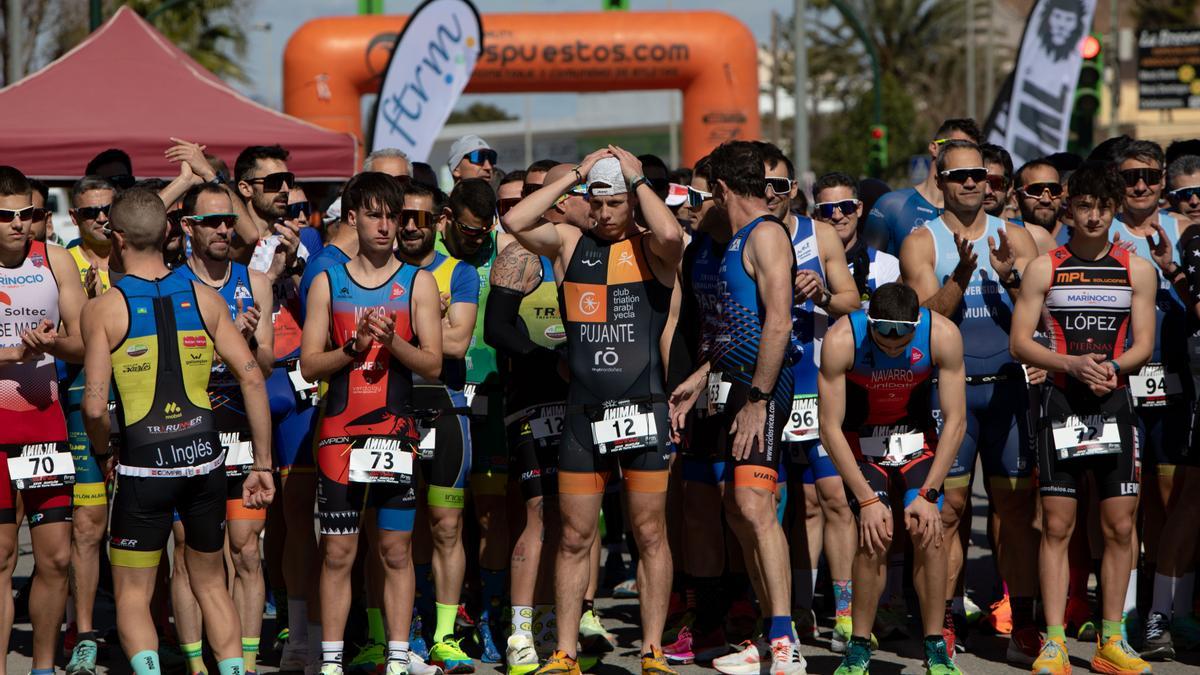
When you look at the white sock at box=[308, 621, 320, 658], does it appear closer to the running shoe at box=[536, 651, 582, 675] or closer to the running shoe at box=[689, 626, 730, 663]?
the running shoe at box=[536, 651, 582, 675]

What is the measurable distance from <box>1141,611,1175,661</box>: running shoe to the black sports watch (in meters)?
2.30

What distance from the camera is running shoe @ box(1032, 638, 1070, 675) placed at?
6.84 m

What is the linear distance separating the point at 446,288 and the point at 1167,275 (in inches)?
140

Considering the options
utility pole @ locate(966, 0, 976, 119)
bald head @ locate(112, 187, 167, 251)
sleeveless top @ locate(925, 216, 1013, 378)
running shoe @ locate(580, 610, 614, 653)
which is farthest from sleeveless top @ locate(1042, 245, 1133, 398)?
utility pole @ locate(966, 0, 976, 119)

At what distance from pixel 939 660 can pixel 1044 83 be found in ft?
28.7

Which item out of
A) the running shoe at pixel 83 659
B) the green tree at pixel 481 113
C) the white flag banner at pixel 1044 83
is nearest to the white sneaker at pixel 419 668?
the running shoe at pixel 83 659

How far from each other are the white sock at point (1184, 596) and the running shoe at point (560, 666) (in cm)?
310

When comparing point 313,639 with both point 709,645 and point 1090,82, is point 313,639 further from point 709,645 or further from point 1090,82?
point 1090,82

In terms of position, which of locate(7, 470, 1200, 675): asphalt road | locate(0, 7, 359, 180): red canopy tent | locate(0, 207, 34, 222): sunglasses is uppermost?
locate(0, 7, 359, 180): red canopy tent

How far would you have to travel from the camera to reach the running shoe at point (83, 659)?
6891 millimetres

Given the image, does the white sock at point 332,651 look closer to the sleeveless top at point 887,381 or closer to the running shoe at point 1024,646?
the sleeveless top at point 887,381

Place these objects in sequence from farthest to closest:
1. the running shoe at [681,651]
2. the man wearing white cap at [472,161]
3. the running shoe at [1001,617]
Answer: the man wearing white cap at [472,161] → the running shoe at [1001,617] → the running shoe at [681,651]

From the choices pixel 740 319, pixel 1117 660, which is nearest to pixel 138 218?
pixel 740 319

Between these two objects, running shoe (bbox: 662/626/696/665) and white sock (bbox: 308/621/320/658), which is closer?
white sock (bbox: 308/621/320/658)
